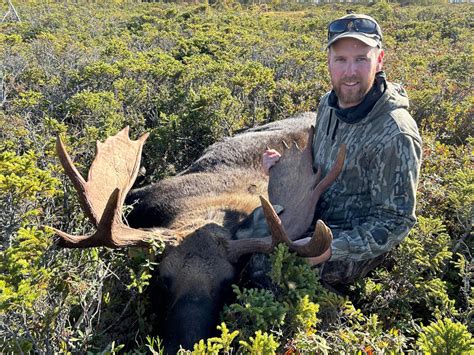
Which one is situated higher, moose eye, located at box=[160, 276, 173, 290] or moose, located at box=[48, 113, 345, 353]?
moose, located at box=[48, 113, 345, 353]

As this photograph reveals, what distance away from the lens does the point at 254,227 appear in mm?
3340

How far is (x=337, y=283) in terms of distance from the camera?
10.6 feet

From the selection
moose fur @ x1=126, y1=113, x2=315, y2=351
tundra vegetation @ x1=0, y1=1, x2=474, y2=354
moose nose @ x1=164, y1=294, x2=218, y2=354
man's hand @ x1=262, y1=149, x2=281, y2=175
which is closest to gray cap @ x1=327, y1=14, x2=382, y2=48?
moose fur @ x1=126, y1=113, x2=315, y2=351

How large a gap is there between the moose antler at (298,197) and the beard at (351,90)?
45 centimetres

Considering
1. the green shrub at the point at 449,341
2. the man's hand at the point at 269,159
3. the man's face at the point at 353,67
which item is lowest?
the green shrub at the point at 449,341

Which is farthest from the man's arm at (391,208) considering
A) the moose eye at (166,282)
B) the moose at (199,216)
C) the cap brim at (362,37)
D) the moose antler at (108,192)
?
the moose antler at (108,192)

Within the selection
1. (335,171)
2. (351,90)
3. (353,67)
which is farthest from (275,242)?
(353,67)

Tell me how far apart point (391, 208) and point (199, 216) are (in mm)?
1563

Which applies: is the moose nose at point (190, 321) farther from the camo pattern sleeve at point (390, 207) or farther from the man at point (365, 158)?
the camo pattern sleeve at point (390, 207)

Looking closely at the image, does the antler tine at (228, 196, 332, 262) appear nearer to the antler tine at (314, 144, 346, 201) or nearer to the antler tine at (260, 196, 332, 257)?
the antler tine at (260, 196, 332, 257)

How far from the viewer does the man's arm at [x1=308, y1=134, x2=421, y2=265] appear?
283 cm

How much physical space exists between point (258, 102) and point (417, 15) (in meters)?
19.1

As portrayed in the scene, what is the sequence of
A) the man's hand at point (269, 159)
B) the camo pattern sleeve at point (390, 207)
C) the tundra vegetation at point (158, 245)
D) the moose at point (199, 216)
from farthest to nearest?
1. the man's hand at point (269, 159)
2. the camo pattern sleeve at point (390, 207)
3. the moose at point (199, 216)
4. the tundra vegetation at point (158, 245)

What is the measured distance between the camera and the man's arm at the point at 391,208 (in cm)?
283
